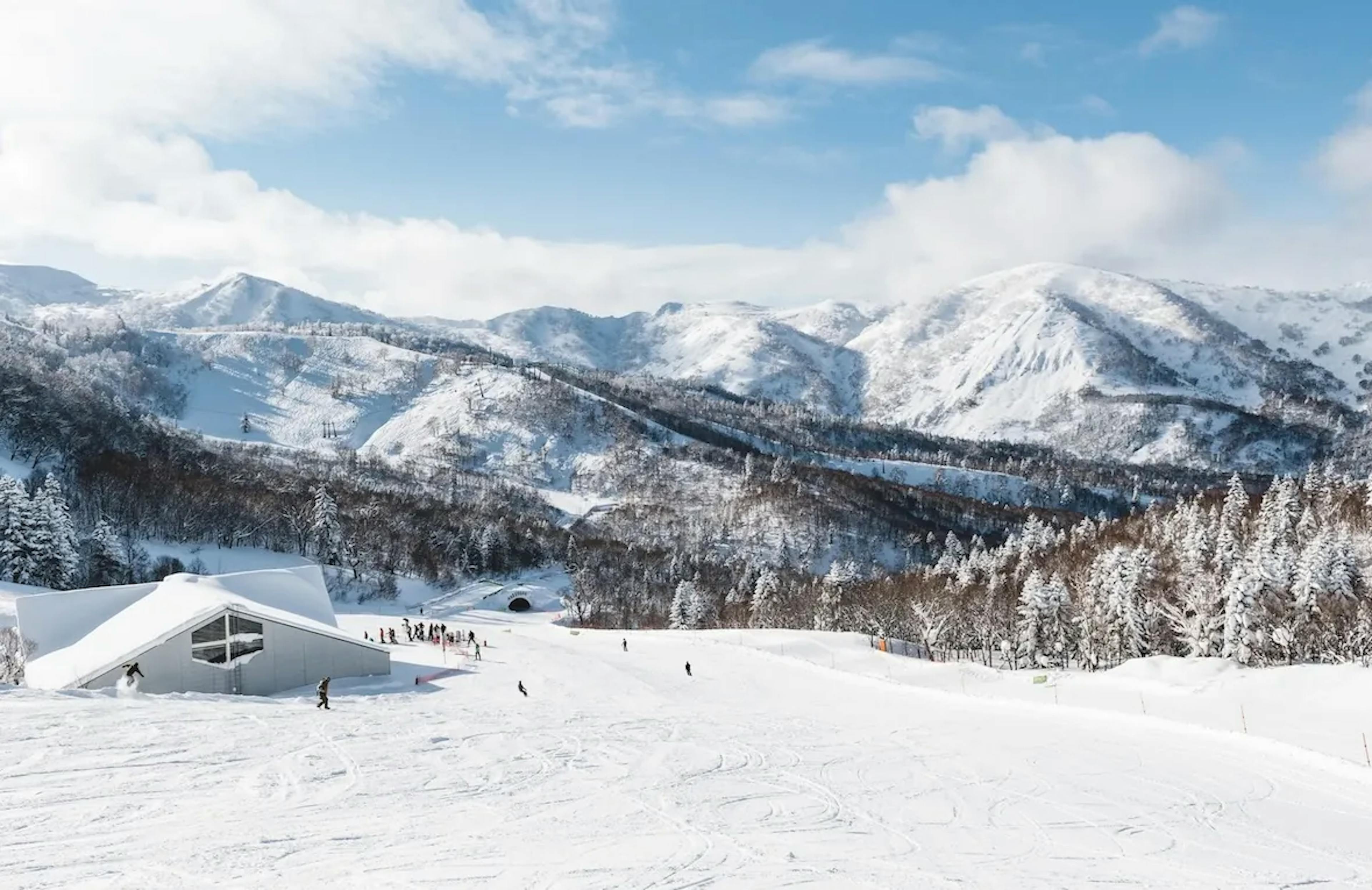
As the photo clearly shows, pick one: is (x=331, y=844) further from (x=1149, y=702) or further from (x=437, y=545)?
(x=437, y=545)

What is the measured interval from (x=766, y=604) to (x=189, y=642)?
232 feet

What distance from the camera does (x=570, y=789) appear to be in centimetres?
1972

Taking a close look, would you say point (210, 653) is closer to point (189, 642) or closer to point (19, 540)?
point (189, 642)

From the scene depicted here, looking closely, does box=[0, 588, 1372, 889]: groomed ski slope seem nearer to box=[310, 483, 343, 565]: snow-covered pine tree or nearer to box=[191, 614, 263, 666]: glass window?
box=[191, 614, 263, 666]: glass window

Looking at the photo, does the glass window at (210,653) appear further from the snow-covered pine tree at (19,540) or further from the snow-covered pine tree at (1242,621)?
the snow-covered pine tree at (1242,621)

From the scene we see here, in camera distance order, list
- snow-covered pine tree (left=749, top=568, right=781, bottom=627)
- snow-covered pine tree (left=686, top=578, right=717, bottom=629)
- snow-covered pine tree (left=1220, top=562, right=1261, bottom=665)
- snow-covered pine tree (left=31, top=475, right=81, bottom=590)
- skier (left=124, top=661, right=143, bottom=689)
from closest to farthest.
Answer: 1. skier (left=124, top=661, right=143, bottom=689)
2. snow-covered pine tree (left=1220, top=562, right=1261, bottom=665)
3. snow-covered pine tree (left=31, top=475, right=81, bottom=590)
4. snow-covered pine tree (left=686, top=578, right=717, bottom=629)
5. snow-covered pine tree (left=749, top=568, right=781, bottom=627)

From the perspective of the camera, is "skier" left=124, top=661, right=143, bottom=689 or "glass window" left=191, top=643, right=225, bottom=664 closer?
"skier" left=124, top=661, right=143, bottom=689

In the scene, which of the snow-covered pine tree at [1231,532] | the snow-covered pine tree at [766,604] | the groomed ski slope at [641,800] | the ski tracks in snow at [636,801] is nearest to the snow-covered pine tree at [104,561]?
the groomed ski slope at [641,800]

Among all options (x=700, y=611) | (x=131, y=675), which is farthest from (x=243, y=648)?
(x=700, y=611)

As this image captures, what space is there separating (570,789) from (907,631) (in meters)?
72.1

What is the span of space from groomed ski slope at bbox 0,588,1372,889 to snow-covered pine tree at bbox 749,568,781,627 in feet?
212

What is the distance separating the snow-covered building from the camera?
37.9m

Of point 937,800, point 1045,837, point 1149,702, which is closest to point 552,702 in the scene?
point 937,800

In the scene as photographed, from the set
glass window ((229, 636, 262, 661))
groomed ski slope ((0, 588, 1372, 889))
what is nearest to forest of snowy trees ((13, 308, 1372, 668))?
groomed ski slope ((0, 588, 1372, 889))
